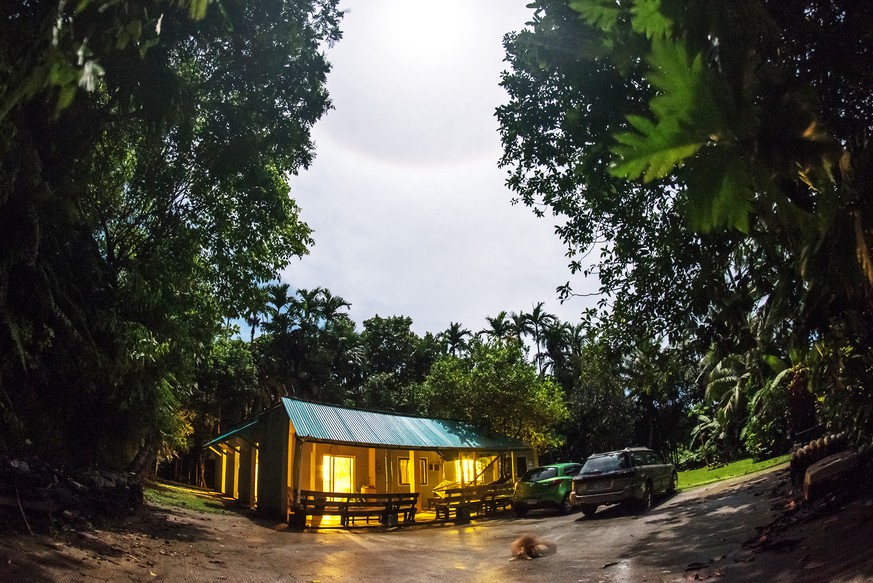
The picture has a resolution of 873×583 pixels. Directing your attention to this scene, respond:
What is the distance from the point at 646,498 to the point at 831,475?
27.5ft

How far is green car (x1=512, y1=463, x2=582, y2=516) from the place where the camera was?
17844 mm

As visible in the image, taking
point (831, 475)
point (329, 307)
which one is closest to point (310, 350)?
point (329, 307)

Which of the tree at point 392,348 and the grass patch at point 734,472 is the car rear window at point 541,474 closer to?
the grass patch at point 734,472

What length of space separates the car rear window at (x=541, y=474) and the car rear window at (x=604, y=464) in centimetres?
283

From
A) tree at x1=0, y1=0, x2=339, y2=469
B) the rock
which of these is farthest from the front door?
the rock

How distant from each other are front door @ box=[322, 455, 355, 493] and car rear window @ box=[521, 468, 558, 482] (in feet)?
22.8

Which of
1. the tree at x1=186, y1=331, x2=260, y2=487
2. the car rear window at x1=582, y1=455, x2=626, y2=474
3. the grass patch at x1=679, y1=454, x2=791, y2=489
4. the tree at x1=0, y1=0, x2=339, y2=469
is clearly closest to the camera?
the tree at x1=0, y1=0, x2=339, y2=469

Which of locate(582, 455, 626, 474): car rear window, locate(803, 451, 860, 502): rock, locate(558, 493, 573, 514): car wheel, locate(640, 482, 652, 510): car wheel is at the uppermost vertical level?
locate(803, 451, 860, 502): rock

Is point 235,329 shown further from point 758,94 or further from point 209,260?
point 758,94

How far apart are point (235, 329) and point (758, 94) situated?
1871 centimetres

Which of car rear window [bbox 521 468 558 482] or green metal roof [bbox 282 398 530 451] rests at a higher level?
green metal roof [bbox 282 398 530 451]

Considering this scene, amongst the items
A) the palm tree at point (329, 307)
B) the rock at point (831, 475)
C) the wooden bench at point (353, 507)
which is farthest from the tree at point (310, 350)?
the rock at point (831, 475)

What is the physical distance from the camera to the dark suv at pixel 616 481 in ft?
48.3

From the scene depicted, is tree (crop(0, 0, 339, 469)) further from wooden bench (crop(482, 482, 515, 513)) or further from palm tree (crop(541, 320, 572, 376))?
palm tree (crop(541, 320, 572, 376))
